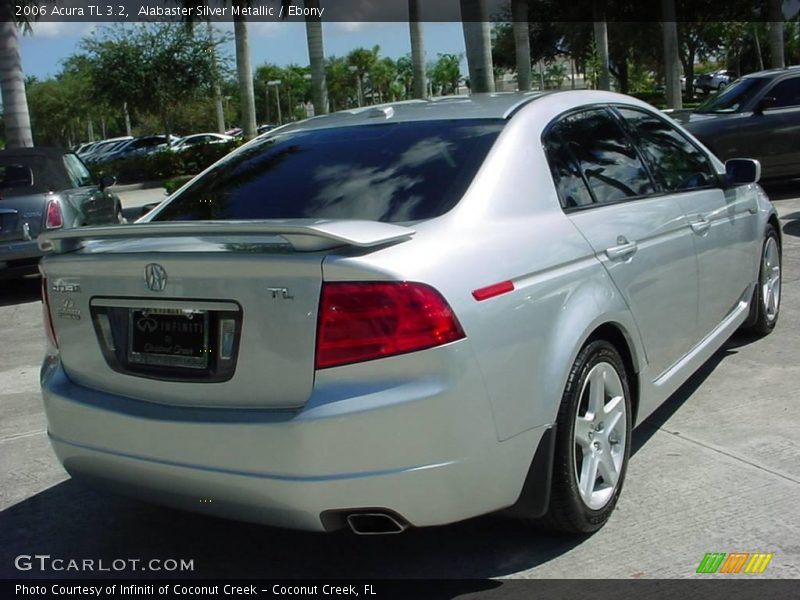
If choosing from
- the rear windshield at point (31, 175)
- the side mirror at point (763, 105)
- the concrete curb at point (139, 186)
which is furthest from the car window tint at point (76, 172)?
the concrete curb at point (139, 186)

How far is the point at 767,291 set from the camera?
19.5 ft

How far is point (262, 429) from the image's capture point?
9.22 feet

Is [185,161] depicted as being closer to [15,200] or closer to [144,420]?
[15,200]

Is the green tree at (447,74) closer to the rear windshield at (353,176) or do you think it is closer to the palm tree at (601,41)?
the palm tree at (601,41)

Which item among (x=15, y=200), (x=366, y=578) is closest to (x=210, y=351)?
(x=366, y=578)

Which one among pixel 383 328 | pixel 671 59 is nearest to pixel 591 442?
pixel 383 328

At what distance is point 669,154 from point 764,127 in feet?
27.0

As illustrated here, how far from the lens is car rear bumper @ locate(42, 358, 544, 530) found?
2754 mm

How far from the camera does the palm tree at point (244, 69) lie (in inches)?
916

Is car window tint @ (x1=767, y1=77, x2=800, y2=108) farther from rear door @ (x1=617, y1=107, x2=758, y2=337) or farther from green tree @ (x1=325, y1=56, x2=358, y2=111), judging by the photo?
green tree @ (x1=325, y1=56, x2=358, y2=111)

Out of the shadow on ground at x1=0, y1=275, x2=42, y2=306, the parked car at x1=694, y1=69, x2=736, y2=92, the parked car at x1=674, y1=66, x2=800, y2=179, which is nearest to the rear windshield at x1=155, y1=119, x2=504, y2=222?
the shadow on ground at x1=0, y1=275, x2=42, y2=306

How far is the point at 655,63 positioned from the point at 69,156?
140ft

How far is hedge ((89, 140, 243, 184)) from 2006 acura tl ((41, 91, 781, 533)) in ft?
73.3

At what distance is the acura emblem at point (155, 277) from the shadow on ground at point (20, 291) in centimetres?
734
